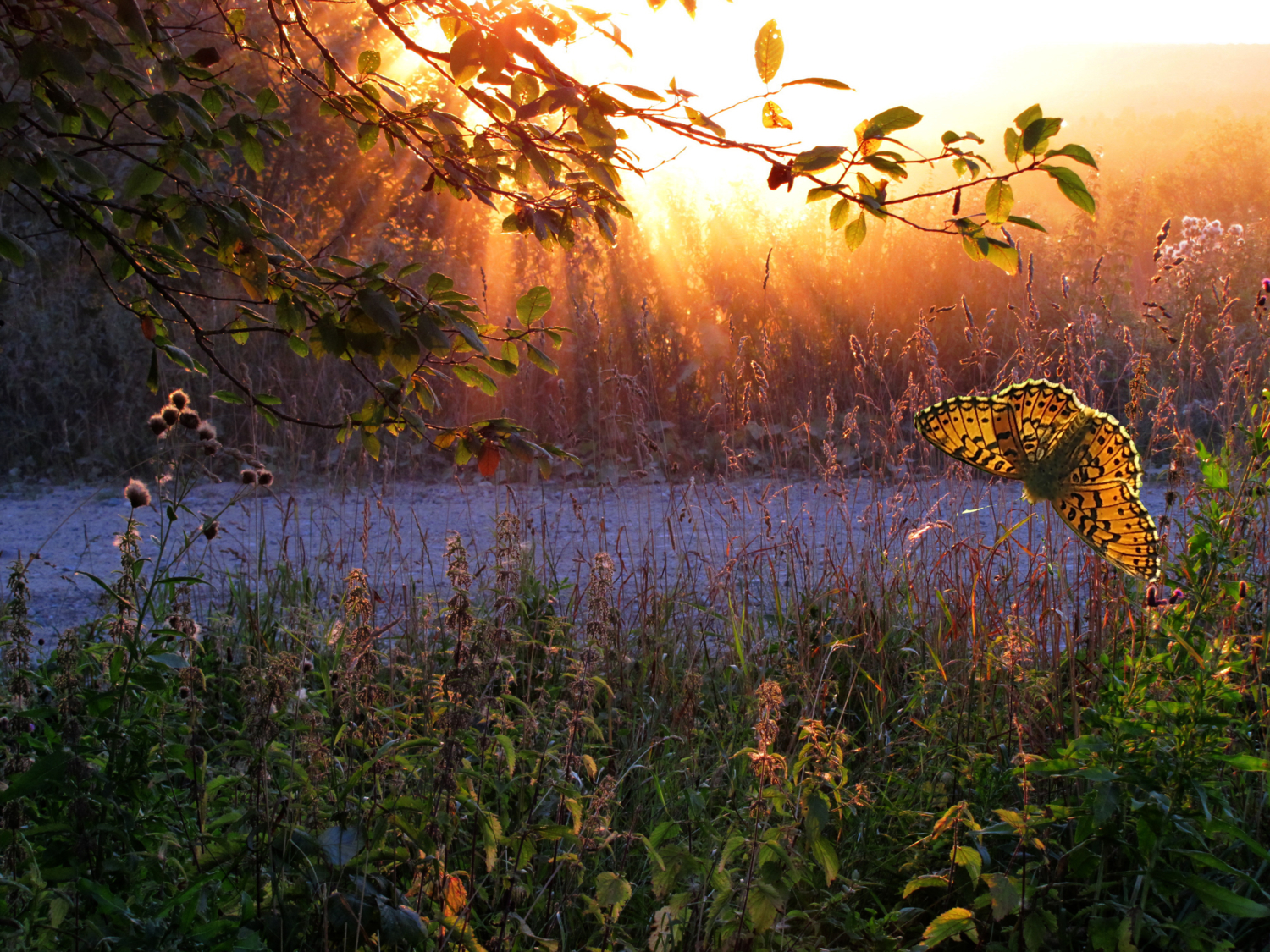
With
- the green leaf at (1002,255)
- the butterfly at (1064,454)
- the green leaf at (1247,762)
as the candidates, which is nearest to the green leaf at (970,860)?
the green leaf at (1247,762)

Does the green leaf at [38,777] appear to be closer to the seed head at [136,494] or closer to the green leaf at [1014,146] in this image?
the seed head at [136,494]

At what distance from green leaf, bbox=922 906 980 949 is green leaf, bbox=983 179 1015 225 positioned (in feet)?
4.30

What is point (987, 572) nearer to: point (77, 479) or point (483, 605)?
point (483, 605)

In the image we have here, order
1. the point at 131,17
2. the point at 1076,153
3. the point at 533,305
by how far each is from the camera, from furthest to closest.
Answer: the point at 533,305
the point at 131,17
the point at 1076,153

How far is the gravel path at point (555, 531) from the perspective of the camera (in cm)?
374

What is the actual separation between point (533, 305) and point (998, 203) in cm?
86

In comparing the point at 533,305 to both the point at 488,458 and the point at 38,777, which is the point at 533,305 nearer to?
the point at 488,458

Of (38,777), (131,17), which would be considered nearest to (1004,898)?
(38,777)

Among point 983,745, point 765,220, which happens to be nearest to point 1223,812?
point 983,745

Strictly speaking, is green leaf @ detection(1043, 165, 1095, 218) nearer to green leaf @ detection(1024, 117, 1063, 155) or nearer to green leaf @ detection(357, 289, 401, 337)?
green leaf @ detection(1024, 117, 1063, 155)

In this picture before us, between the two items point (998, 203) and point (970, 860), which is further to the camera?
point (970, 860)

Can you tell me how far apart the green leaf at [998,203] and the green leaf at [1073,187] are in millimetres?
72

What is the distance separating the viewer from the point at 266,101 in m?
2.23

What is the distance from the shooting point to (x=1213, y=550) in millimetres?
2146
